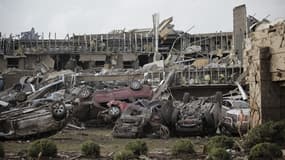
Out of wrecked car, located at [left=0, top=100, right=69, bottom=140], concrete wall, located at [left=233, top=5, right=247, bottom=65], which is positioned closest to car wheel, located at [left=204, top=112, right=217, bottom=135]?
wrecked car, located at [left=0, top=100, right=69, bottom=140]

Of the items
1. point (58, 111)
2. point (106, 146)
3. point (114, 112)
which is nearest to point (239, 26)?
point (114, 112)

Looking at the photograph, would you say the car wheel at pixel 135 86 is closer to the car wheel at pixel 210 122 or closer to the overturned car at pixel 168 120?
the overturned car at pixel 168 120

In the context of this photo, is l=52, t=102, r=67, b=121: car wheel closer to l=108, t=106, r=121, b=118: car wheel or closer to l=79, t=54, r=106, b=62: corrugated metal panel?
l=108, t=106, r=121, b=118: car wheel

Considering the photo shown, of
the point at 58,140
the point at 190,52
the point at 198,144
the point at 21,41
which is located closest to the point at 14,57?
the point at 21,41

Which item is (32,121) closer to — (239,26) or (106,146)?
(106,146)

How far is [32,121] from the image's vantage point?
17781mm

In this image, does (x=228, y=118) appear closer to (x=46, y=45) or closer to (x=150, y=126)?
(x=150, y=126)

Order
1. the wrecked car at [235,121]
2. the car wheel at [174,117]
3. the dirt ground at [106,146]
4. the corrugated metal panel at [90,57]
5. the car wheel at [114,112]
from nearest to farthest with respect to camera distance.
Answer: the dirt ground at [106,146]
the wrecked car at [235,121]
the car wheel at [174,117]
the car wheel at [114,112]
the corrugated metal panel at [90,57]

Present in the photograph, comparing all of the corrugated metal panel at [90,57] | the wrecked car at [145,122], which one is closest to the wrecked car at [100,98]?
the wrecked car at [145,122]

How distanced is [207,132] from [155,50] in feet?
111

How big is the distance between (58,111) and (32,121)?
3.59 feet

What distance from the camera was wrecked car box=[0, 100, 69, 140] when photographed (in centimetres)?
1764

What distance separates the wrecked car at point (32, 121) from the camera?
17641mm

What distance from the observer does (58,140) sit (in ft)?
61.8
